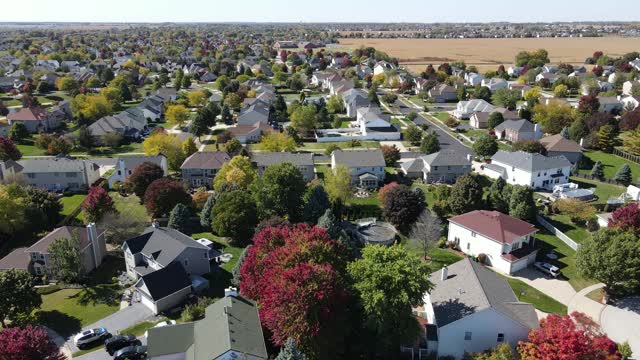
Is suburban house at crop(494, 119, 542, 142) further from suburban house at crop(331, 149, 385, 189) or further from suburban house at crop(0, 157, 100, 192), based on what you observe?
suburban house at crop(0, 157, 100, 192)

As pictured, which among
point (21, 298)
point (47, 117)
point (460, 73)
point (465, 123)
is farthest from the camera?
point (460, 73)

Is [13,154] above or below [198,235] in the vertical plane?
above

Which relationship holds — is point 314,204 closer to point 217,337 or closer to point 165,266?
point 165,266

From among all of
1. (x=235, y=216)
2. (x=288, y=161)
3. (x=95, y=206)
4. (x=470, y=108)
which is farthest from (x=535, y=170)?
(x=95, y=206)

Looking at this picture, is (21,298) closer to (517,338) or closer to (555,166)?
(517,338)

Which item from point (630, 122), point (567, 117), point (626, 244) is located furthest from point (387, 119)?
point (626, 244)

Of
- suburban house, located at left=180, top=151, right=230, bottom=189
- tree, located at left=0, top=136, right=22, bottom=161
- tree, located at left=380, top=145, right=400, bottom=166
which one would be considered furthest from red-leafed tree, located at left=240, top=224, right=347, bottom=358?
tree, located at left=0, top=136, right=22, bottom=161
